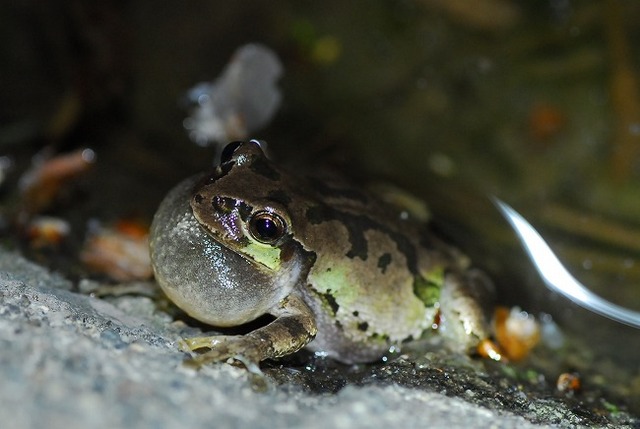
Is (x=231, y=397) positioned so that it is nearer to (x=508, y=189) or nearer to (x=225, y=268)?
(x=225, y=268)

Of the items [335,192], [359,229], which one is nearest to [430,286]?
[359,229]

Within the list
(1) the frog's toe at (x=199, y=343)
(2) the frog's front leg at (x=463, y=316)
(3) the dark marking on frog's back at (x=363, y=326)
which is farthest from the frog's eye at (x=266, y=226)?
(2) the frog's front leg at (x=463, y=316)

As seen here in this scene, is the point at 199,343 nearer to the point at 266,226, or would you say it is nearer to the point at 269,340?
the point at 269,340

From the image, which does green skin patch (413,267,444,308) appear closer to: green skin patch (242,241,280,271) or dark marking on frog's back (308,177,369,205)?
dark marking on frog's back (308,177,369,205)

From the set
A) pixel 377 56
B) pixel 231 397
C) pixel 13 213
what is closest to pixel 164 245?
pixel 231 397

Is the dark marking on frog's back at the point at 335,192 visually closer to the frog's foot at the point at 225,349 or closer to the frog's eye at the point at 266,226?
the frog's eye at the point at 266,226

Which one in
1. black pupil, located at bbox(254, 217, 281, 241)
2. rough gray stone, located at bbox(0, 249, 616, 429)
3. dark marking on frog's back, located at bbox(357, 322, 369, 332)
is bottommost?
rough gray stone, located at bbox(0, 249, 616, 429)

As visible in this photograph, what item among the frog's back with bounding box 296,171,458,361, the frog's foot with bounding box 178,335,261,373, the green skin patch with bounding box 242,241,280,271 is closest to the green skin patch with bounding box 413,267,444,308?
the frog's back with bounding box 296,171,458,361

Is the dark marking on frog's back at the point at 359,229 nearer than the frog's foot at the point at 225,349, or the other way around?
the frog's foot at the point at 225,349
